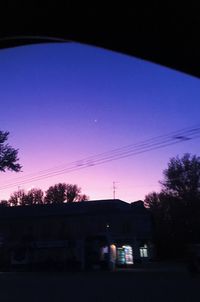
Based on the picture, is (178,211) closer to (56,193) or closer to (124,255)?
(124,255)

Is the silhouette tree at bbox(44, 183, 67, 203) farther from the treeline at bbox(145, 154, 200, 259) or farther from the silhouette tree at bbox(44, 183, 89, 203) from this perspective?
the treeline at bbox(145, 154, 200, 259)

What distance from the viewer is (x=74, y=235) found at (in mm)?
56031

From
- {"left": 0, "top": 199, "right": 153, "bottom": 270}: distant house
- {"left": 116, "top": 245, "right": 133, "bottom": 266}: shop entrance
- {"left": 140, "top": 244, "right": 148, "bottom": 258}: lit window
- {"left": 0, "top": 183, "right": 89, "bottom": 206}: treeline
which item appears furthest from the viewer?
{"left": 0, "top": 183, "right": 89, "bottom": 206}: treeline

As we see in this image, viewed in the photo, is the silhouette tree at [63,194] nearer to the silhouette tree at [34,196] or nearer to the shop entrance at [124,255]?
the silhouette tree at [34,196]

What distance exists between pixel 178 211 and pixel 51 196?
1306 inches

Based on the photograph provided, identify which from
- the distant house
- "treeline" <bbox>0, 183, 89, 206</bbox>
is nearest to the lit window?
the distant house

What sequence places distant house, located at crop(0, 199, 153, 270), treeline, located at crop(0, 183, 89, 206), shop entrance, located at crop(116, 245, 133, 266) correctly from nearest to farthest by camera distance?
distant house, located at crop(0, 199, 153, 270)
shop entrance, located at crop(116, 245, 133, 266)
treeline, located at crop(0, 183, 89, 206)

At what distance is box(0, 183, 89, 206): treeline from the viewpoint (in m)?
91.8

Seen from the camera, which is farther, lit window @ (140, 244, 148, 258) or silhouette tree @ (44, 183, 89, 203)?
silhouette tree @ (44, 183, 89, 203)

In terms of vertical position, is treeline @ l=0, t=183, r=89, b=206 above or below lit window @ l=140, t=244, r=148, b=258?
above

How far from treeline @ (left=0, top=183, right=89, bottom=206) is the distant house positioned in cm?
2614

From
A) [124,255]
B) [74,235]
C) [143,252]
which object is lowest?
[124,255]

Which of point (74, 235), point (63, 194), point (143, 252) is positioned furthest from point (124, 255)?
point (63, 194)

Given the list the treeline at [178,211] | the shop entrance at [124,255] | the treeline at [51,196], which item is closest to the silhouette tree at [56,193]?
the treeline at [51,196]
